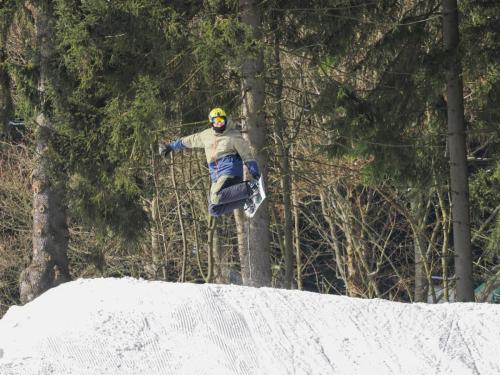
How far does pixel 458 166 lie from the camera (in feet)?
47.4

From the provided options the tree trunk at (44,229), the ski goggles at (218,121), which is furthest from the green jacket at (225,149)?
the tree trunk at (44,229)

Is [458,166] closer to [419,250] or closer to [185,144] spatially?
[185,144]

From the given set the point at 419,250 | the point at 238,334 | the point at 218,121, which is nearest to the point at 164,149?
the point at 218,121

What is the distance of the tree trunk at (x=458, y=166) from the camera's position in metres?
14.4

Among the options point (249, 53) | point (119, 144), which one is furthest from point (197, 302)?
point (119, 144)

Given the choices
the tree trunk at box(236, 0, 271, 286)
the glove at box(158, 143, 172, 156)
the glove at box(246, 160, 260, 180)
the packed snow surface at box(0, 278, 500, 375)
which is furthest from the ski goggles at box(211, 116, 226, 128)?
the packed snow surface at box(0, 278, 500, 375)

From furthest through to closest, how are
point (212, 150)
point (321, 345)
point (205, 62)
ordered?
point (205, 62)
point (212, 150)
point (321, 345)

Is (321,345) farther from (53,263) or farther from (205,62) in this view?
(53,263)

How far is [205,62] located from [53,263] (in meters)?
4.87

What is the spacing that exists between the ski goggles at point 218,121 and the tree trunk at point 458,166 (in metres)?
4.59

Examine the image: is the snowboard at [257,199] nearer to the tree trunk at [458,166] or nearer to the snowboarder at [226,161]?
the snowboarder at [226,161]

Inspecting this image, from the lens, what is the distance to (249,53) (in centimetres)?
1226

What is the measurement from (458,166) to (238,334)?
6.74 meters

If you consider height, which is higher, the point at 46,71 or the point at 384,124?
the point at 46,71
